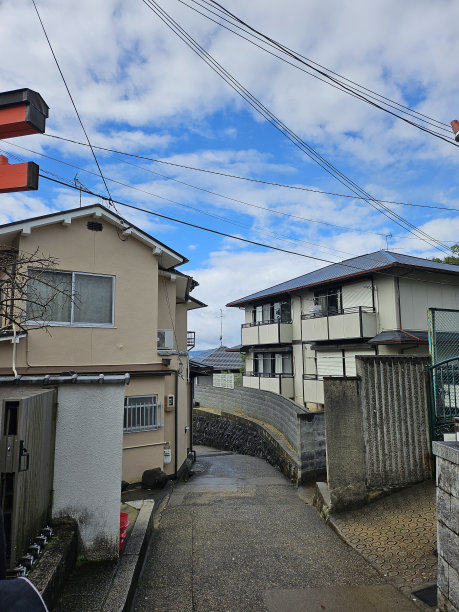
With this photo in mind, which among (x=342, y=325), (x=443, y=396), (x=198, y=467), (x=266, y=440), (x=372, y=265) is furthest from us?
(x=342, y=325)

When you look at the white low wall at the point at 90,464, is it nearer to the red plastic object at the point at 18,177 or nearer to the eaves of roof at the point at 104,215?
the red plastic object at the point at 18,177

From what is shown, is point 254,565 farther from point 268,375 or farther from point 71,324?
point 268,375

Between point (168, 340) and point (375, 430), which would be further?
point (168, 340)

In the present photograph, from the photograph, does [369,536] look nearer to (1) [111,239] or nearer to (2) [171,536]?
(2) [171,536]

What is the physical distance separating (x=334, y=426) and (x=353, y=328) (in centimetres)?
1121

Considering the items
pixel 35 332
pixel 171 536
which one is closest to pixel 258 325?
pixel 35 332

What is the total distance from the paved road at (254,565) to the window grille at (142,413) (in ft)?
9.03

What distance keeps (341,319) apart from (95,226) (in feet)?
39.1

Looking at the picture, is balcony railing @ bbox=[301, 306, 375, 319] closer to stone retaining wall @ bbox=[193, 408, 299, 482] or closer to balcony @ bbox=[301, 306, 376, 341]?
balcony @ bbox=[301, 306, 376, 341]

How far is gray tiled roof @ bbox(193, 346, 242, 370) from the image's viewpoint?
1329 inches

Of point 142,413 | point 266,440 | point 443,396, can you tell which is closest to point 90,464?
point 443,396

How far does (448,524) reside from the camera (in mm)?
3330

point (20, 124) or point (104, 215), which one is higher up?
point (104, 215)

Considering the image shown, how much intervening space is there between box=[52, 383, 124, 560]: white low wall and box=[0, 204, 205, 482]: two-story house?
5.10m
